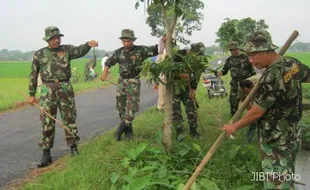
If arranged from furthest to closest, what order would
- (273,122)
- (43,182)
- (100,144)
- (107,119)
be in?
(107,119)
(100,144)
(43,182)
(273,122)

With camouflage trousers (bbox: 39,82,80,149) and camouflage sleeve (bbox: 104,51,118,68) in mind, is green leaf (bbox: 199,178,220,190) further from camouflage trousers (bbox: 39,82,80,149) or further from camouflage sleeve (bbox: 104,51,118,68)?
camouflage sleeve (bbox: 104,51,118,68)

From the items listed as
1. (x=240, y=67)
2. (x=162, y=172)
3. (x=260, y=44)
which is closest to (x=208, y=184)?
(x=162, y=172)

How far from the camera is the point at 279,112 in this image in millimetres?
3592

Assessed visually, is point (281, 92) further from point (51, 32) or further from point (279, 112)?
point (51, 32)

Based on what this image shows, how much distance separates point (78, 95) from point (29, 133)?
728 cm

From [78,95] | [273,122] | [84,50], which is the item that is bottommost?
[78,95]

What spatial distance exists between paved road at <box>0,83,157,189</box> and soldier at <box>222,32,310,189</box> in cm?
342

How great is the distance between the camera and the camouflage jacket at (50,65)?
5871 millimetres

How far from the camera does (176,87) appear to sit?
541 centimetres

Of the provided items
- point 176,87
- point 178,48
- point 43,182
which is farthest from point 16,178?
point 178,48

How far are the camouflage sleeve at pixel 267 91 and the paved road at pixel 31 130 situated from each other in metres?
3.53

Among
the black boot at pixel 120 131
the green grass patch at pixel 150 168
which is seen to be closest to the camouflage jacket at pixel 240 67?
the green grass patch at pixel 150 168

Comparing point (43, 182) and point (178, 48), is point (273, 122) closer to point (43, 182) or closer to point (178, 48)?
point (178, 48)

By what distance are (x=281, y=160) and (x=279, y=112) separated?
0.44 meters
